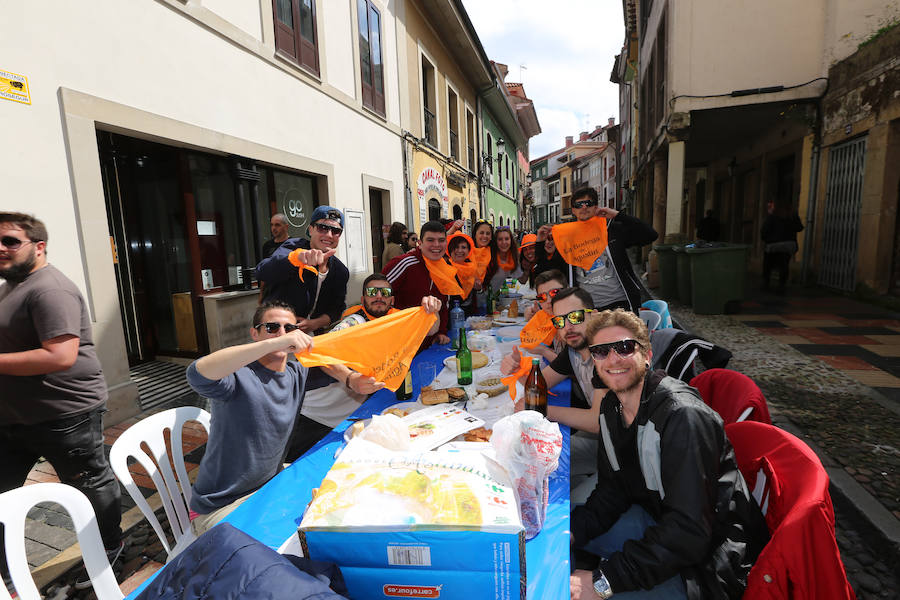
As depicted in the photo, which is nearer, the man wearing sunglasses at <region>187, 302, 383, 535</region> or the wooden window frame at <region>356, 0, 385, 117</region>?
the man wearing sunglasses at <region>187, 302, 383, 535</region>

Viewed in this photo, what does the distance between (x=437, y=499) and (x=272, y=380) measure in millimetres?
1308

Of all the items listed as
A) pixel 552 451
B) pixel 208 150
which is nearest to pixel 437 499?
pixel 552 451

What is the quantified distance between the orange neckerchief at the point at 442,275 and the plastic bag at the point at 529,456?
2.83 metres

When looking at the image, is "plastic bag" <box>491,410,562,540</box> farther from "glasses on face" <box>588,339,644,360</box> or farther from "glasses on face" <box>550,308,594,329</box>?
"glasses on face" <box>550,308,594,329</box>

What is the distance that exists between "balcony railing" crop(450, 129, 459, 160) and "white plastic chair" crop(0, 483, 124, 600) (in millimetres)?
15231

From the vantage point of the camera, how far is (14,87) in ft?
11.5

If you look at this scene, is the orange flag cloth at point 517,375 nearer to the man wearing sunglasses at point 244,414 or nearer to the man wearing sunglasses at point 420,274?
the man wearing sunglasses at point 244,414

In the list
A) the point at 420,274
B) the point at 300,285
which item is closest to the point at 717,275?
the point at 420,274

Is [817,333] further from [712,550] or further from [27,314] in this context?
[27,314]

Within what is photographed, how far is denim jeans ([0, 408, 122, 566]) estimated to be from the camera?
7.37ft

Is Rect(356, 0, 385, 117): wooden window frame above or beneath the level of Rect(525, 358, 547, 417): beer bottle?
above

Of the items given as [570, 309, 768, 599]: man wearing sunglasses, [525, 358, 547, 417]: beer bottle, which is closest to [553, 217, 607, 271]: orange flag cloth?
[525, 358, 547, 417]: beer bottle

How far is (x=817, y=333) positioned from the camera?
636cm

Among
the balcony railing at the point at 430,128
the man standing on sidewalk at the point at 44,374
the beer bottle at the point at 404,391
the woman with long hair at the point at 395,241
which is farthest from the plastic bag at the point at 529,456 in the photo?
the balcony railing at the point at 430,128
